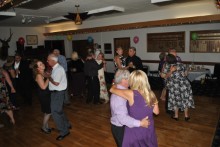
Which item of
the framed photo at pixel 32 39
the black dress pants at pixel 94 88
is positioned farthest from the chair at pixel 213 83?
the framed photo at pixel 32 39

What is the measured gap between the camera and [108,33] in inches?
404

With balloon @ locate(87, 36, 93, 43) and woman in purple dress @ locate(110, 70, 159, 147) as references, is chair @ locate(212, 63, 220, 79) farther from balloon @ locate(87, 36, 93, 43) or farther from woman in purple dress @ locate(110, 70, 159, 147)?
balloon @ locate(87, 36, 93, 43)

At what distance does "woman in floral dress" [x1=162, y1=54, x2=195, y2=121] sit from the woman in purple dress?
196 cm

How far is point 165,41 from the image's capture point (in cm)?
834

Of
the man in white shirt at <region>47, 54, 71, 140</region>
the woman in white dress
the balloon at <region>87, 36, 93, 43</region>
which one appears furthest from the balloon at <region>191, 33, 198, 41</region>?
the man in white shirt at <region>47, 54, 71, 140</region>

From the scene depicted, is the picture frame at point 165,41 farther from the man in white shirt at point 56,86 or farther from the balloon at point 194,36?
the man in white shirt at point 56,86

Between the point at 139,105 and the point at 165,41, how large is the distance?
7096 millimetres

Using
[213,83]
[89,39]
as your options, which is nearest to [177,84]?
[213,83]

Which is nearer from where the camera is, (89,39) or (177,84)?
(177,84)

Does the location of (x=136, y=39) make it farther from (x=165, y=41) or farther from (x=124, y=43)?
(x=165, y=41)

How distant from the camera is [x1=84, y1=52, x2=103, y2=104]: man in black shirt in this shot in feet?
16.4

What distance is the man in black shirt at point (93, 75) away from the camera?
16.4 feet

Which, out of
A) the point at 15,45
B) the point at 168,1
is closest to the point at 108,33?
the point at 15,45

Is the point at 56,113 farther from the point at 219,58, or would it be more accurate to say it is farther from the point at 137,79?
the point at 219,58
